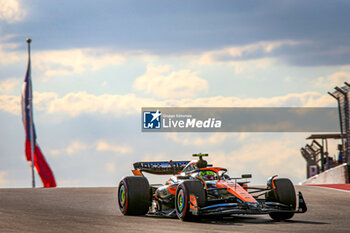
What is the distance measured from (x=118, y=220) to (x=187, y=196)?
1.67m

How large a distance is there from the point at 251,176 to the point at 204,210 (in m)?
1.99

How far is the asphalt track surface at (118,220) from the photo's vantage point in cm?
1148

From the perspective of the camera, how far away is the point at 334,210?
620 inches

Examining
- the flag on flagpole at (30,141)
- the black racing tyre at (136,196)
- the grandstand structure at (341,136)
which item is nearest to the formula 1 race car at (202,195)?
the black racing tyre at (136,196)

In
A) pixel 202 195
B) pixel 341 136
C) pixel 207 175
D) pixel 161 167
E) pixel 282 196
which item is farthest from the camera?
pixel 341 136

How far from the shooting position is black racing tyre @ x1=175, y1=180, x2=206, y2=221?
1263 cm

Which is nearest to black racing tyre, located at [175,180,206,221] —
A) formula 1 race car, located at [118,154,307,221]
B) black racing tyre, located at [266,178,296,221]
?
formula 1 race car, located at [118,154,307,221]

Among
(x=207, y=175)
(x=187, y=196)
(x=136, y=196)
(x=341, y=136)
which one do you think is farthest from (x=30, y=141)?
(x=187, y=196)

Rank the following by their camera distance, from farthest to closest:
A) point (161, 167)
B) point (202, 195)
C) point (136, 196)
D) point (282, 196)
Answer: point (161, 167), point (136, 196), point (282, 196), point (202, 195)

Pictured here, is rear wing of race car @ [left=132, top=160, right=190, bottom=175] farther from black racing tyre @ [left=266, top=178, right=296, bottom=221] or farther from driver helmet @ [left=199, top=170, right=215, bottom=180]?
black racing tyre @ [left=266, top=178, right=296, bottom=221]

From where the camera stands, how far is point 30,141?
4641cm

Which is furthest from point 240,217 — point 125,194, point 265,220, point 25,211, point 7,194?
point 7,194

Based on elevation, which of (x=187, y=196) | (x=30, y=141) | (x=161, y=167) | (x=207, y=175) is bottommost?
(x=187, y=196)

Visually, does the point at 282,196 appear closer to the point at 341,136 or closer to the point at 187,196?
the point at 187,196
